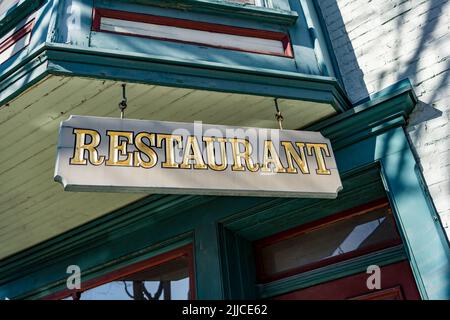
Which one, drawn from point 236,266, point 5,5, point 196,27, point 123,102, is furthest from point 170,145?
point 5,5

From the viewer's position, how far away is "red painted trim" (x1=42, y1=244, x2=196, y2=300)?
3.50 metres

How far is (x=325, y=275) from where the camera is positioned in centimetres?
320

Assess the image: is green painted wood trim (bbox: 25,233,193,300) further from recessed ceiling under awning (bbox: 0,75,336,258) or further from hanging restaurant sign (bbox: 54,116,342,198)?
hanging restaurant sign (bbox: 54,116,342,198)

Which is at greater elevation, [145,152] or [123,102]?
[123,102]

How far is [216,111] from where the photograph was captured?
10.3ft

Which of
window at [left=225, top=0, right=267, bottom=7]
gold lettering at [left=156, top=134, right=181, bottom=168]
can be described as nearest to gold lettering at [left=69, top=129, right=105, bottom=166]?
gold lettering at [left=156, top=134, right=181, bottom=168]

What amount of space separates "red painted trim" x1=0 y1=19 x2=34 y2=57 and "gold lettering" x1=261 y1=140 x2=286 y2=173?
6.24 feet

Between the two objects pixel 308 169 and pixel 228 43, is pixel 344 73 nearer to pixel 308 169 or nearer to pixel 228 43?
pixel 228 43

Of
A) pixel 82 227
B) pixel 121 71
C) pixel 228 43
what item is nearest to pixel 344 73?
pixel 228 43

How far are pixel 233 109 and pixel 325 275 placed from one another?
1.30m

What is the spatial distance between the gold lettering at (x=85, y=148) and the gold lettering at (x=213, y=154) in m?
0.54

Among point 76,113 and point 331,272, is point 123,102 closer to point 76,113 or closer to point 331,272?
point 76,113

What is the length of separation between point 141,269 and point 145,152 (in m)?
1.73

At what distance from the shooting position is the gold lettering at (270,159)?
8.00 ft
